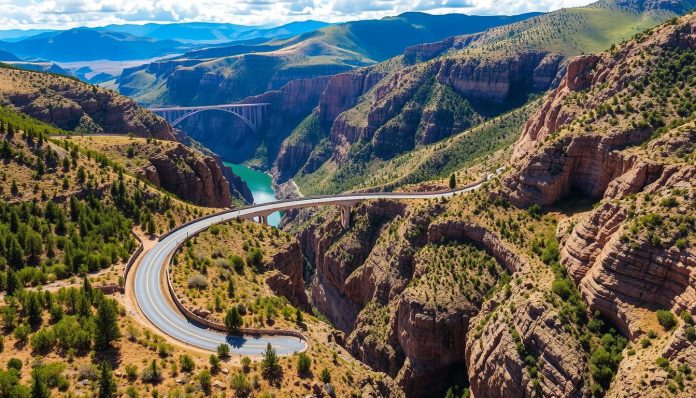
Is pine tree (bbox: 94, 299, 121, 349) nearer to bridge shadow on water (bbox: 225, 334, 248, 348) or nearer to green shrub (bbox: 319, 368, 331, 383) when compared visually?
bridge shadow on water (bbox: 225, 334, 248, 348)

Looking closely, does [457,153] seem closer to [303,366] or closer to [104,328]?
[303,366]

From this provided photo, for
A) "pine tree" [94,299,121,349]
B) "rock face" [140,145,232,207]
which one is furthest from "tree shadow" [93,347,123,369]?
"rock face" [140,145,232,207]

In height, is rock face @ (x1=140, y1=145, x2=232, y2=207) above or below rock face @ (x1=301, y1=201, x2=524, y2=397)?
above

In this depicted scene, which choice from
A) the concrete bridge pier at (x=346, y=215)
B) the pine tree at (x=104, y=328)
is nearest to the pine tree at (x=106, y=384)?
the pine tree at (x=104, y=328)

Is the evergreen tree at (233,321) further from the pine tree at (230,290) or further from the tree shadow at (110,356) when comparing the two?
the tree shadow at (110,356)

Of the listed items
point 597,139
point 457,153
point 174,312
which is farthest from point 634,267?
point 457,153

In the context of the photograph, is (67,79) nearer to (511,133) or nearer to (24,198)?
(24,198)
